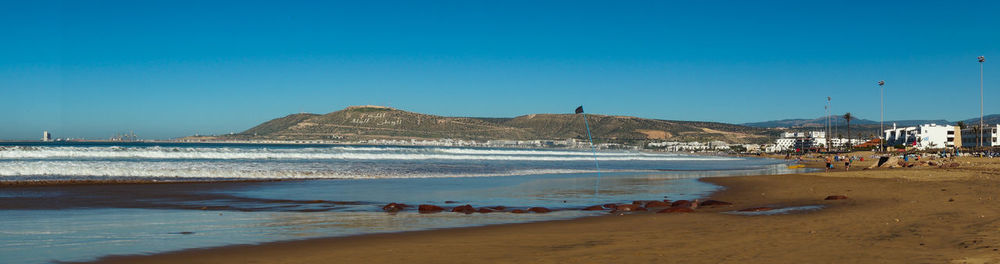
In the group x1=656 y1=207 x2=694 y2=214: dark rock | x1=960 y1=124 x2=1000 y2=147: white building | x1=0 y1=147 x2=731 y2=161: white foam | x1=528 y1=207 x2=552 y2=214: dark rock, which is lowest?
x1=528 y1=207 x2=552 y2=214: dark rock

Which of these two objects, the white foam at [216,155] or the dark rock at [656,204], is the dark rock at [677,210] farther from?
the white foam at [216,155]

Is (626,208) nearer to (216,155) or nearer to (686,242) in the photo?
(686,242)

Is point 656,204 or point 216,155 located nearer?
point 656,204

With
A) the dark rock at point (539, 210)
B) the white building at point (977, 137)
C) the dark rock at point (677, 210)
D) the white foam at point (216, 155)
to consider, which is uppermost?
the white building at point (977, 137)

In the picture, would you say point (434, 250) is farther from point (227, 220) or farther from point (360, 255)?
point (227, 220)

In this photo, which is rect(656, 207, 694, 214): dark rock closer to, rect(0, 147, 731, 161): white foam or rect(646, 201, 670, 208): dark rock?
rect(646, 201, 670, 208): dark rock

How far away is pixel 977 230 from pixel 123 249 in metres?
9.46

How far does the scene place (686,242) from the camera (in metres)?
7.46

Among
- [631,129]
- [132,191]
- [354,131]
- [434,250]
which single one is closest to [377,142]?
[354,131]

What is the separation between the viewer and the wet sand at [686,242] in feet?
21.1

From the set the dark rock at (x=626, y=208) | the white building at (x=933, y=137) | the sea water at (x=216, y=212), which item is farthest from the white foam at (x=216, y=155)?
the white building at (x=933, y=137)

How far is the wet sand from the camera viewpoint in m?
6.45

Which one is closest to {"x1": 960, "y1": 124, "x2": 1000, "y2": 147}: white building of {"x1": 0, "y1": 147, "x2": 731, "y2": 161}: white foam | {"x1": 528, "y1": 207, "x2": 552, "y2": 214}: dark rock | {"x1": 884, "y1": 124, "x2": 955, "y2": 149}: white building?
{"x1": 884, "y1": 124, "x2": 955, "y2": 149}: white building

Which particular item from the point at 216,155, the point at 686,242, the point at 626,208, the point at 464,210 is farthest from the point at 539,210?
the point at 216,155
